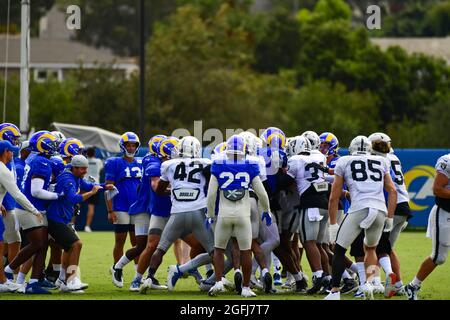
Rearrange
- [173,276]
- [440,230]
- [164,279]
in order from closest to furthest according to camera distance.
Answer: [440,230], [173,276], [164,279]

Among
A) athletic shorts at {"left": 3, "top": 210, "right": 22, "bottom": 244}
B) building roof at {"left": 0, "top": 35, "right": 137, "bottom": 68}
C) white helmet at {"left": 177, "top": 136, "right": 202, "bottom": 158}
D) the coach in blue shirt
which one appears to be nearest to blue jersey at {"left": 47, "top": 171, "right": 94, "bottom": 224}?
the coach in blue shirt

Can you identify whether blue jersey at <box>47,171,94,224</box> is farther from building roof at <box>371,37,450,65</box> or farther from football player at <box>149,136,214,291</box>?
building roof at <box>371,37,450,65</box>

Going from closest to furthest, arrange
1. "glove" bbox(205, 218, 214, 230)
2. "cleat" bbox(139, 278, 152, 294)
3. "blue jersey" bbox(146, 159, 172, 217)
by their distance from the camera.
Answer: "glove" bbox(205, 218, 214, 230), "cleat" bbox(139, 278, 152, 294), "blue jersey" bbox(146, 159, 172, 217)

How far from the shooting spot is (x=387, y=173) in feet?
40.3

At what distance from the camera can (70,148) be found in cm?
1385

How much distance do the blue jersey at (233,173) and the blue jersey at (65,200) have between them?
1.76 meters

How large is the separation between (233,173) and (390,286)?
2.28m

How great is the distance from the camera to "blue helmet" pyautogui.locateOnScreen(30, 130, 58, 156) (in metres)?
13.0

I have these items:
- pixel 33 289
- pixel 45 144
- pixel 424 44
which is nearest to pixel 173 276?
pixel 33 289

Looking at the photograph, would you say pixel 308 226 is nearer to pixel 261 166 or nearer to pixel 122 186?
pixel 261 166

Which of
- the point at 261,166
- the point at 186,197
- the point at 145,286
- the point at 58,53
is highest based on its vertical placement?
the point at 58,53

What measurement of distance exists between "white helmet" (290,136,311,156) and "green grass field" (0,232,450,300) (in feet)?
5.90

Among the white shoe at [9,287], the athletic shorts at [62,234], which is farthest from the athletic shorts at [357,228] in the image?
the white shoe at [9,287]
